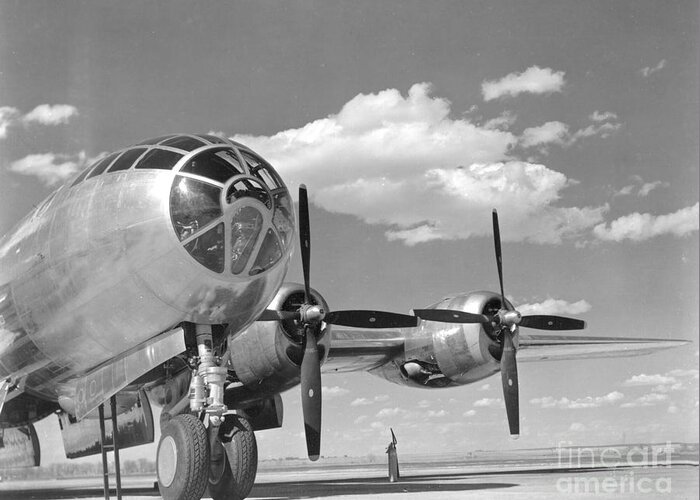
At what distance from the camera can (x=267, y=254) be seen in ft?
26.5

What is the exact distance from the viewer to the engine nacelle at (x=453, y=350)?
14.1 meters

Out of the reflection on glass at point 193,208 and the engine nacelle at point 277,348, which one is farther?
the engine nacelle at point 277,348

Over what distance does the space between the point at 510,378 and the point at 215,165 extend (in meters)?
7.73

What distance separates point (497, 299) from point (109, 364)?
7.60 m

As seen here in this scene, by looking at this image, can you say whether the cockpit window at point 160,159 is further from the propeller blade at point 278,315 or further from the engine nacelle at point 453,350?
the engine nacelle at point 453,350

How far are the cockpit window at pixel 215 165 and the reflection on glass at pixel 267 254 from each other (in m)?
0.71

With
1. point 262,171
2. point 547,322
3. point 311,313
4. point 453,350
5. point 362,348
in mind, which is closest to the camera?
point 262,171

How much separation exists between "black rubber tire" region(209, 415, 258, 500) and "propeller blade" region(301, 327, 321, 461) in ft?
7.53

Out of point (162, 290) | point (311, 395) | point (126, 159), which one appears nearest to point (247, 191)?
point (162, 290)

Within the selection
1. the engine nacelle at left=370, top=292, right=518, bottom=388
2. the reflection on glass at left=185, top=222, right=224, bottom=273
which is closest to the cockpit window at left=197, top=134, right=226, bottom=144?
the reflection on glass at left=185, top=222, right=224, bottom=273

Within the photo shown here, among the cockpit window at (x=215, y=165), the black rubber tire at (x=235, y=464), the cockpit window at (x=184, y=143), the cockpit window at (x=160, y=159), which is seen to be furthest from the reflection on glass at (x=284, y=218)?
the black rubber tire at (x=235, y=464)

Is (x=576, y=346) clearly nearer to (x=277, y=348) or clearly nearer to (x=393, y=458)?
(x=393, y=458)

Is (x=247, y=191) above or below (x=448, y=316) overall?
above

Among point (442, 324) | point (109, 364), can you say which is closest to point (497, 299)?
point (442, 324)
